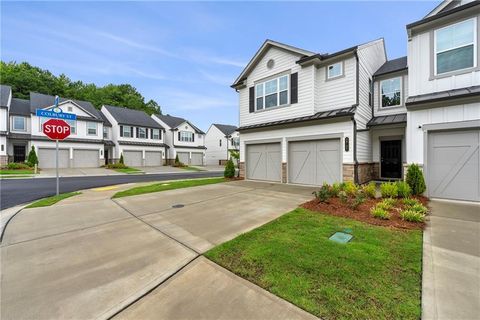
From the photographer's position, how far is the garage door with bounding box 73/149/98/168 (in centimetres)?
2626

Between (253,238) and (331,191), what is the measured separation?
449 cm

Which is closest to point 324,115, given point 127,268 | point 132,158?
point 127,268

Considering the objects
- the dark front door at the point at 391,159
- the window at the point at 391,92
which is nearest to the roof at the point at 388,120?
the window at the point at 391,92

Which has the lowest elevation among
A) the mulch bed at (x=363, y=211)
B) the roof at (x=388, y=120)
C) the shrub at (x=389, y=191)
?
the mulch bed at (x=363, y=211)

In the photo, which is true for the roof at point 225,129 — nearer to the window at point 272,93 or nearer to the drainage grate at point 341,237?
the window at point 272,93

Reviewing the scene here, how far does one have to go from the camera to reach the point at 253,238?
430 centimetres

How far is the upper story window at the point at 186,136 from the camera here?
119ft

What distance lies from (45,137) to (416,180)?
33.7m

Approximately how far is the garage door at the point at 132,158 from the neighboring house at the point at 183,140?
4.90 meters

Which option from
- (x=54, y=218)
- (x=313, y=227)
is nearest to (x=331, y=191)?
(x=313, y=227)

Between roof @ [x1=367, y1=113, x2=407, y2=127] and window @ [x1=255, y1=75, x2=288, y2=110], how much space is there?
191 inches

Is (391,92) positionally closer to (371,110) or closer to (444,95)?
(371,110)

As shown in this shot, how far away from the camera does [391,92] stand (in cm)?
1194

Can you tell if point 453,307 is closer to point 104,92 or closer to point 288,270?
point 288,270
